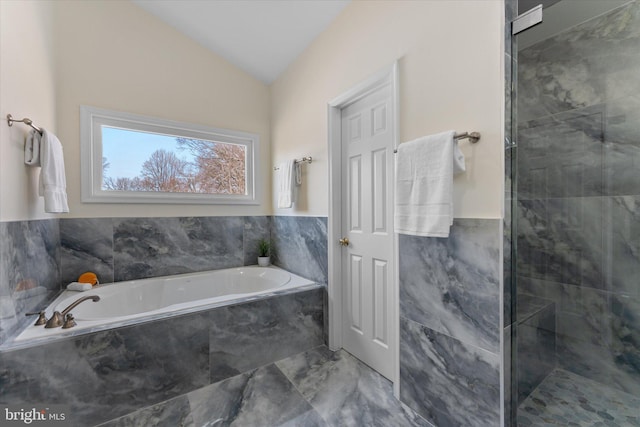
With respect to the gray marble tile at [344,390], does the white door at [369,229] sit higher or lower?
higher

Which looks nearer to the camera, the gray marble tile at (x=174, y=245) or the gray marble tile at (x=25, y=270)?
the gray marble tile at (x=25, y=270)

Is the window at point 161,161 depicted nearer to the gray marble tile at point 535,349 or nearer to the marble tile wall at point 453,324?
the marble tile wall at point 453,324

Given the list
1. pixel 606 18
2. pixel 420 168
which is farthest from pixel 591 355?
pixel 606 18

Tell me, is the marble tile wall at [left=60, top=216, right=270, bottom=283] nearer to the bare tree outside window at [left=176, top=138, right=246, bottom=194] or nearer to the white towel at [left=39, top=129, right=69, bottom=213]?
the bare tree outside window at [left=176, top=138, right=246, bottom=194]

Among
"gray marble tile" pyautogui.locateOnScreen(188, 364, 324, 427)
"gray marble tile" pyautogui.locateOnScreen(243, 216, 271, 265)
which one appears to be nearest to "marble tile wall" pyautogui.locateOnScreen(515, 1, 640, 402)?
"gray marble tile" pyautogui.locateOnScreen(188, 364, 324, 427)

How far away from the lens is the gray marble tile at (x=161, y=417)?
1.47m

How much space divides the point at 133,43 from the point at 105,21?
23 centimetres

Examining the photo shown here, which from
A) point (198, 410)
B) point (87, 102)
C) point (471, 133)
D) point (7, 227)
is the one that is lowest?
point (198, 410)

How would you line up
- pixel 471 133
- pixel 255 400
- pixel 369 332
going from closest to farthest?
1. pixel 471 133
2. pixel 255 400
3. pixel 369 332

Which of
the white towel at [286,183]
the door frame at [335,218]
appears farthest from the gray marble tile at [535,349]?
the white towel at [286,183]

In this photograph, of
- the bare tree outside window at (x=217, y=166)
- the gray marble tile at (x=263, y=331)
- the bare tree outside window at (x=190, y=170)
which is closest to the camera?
the gray marble tile at (x=263, y=331)

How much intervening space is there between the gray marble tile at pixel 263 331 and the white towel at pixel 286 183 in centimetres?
90

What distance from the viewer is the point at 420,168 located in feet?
4.52

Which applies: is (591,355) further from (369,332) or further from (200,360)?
(200,360)
